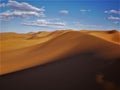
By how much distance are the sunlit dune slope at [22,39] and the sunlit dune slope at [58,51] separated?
12 centimetres

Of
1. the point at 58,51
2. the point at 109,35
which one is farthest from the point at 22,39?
the point at 109,35

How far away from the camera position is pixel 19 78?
588 centimetres

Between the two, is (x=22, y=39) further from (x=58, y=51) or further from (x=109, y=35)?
(x=109, y=35)

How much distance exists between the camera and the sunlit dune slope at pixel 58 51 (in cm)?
615

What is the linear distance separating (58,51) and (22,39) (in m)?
0.99

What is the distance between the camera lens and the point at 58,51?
21.5ft

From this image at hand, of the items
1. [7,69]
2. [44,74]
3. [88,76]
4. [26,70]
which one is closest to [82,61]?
[88,76]

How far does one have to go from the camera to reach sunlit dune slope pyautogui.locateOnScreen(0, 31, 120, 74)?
242 inches

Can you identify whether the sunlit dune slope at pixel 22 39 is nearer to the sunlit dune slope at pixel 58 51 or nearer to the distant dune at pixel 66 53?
the distant dune at pixel 66 53

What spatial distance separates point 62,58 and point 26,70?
0.82m

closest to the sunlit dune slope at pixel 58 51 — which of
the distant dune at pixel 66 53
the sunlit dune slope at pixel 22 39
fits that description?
the distant dune at pixel 66 53

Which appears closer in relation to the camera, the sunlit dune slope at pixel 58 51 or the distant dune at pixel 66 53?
the distant dune at pixel 66 53

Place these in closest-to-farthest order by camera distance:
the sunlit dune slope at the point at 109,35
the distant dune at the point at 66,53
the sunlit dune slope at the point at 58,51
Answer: the distant dune at the point at 66,53
the sunlit dune slope at the point at 58,51
the sunlit dune slope at the point at 109,35

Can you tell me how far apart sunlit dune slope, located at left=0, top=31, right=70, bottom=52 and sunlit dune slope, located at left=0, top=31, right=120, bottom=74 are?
0.12 metres
